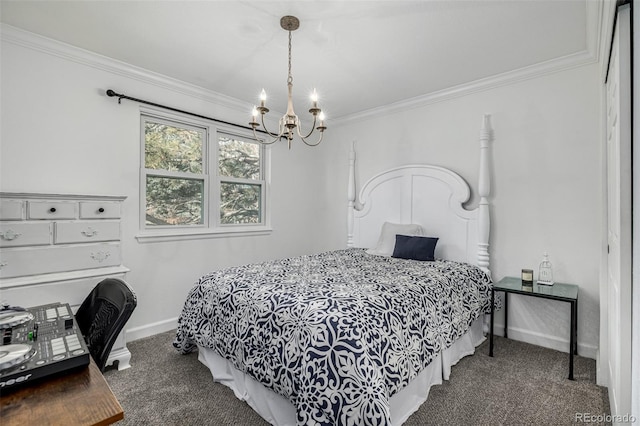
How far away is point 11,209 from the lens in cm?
207

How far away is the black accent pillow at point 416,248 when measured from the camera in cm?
313

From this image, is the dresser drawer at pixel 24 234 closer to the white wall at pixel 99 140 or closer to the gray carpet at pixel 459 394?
the white wall at pixel 99 140

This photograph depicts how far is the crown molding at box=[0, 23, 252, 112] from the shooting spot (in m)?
2.38

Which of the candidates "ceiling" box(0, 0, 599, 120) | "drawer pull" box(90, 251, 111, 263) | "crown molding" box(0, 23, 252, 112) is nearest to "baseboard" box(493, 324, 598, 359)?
"ceiling" box(0, 0, 599, 120)

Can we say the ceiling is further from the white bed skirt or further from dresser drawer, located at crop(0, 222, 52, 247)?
the white bed skirt

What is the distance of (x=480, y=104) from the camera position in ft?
10.7

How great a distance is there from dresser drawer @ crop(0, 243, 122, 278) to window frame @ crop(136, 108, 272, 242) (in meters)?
0.60

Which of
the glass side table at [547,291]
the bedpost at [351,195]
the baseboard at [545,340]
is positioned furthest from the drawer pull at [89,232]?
the baseboard at [545,340]

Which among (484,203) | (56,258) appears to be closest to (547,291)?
(484,203)

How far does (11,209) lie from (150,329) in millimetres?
1552

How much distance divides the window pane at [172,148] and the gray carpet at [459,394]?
1809 mm

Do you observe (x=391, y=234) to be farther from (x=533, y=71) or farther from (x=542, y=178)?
(x=533, y=71)

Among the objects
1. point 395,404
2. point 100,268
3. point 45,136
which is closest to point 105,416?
point 395,404

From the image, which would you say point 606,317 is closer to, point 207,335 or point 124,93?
point 207,335
